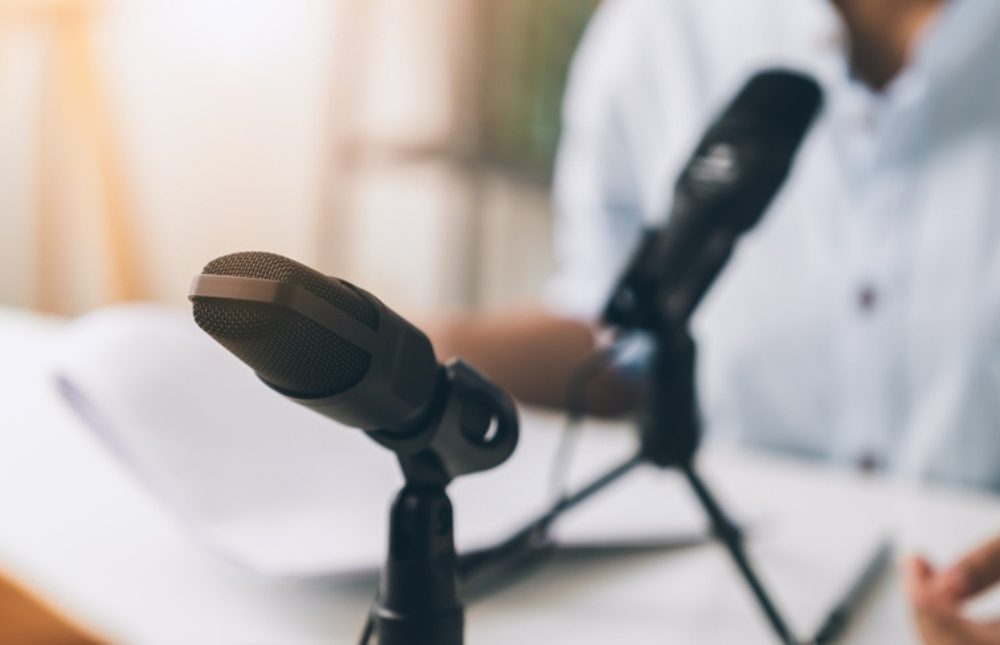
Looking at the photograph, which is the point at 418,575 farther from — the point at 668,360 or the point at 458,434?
the point at 668,360

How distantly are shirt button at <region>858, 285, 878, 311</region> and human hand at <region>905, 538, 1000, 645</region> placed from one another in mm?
497

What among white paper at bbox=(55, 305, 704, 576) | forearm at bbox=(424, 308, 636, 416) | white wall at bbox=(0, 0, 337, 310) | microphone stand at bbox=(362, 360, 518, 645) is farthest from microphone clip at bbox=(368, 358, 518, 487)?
white wall at bbox=(0, 0, 337, 310)

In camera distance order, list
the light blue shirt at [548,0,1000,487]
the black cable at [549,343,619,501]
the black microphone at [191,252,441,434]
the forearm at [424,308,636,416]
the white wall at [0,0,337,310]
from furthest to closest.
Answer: the white wall at [0,0,337,310]
the forearm at [424,308,636,416]
the light blue shirt at [548,0,1000,487]
the black cable at [549,343,619,501]
the black microphone at [191,252,441,434]

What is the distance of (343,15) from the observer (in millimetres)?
2070

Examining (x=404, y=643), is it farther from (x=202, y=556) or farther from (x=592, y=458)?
(x=592, y=458)

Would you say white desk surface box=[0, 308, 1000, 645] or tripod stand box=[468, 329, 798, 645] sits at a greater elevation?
tripod stand box=[468, 329, 798, 645]

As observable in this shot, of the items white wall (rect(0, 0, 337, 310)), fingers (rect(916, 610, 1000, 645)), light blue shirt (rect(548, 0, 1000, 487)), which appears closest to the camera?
fingers (rect(916, 610, 1000, 645))

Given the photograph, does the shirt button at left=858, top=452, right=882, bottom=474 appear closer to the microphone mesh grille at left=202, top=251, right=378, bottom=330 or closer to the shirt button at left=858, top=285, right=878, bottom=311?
the shirt button at left=858, top=285, right=878, bottom=311

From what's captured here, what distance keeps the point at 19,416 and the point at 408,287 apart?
5.79ft

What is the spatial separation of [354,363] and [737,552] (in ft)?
0.72

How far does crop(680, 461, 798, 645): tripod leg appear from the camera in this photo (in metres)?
0.33

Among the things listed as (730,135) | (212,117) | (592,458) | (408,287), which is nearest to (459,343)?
(592,458)

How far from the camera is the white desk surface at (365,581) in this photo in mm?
341

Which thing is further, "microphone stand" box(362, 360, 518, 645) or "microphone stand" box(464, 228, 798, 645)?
"microphone stand" box(464, 228, 798, 645)
